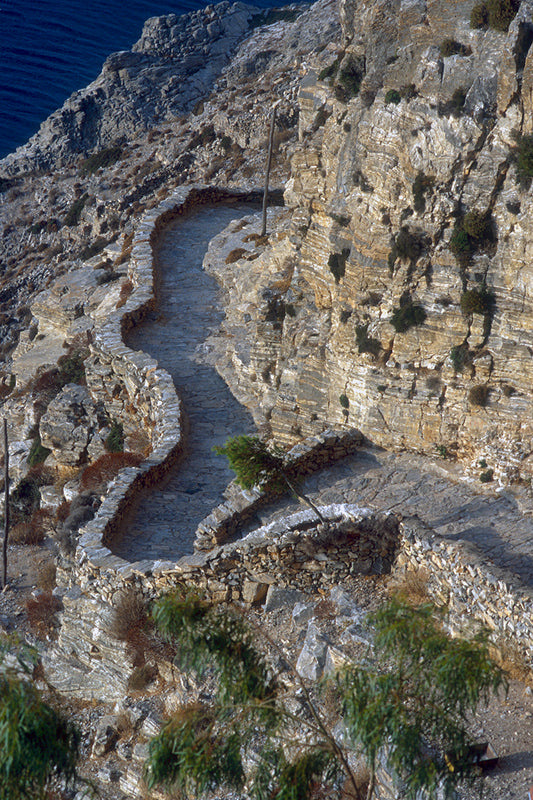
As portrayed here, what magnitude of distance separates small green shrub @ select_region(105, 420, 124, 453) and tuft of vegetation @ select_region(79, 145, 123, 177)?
3998 centimetres

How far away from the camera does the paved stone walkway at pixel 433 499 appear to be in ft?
49.4

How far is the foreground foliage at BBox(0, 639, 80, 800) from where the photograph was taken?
7.87m

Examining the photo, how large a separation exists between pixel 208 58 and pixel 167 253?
43.2 m

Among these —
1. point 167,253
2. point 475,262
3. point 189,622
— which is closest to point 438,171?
point 475,262

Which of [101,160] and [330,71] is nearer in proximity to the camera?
[330,71]

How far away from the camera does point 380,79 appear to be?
18062 mm

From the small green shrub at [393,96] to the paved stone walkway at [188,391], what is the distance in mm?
9415

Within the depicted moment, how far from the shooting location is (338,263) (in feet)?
64.0

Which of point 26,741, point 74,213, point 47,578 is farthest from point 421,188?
point 74,213

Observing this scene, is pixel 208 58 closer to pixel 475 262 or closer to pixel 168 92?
pixel 168 92

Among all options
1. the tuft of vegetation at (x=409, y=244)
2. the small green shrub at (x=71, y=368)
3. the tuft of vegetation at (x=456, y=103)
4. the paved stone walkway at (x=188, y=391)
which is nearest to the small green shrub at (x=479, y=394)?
the tuft of vegetation at (x=409, y=244)

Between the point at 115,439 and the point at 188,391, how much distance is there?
386 centimetres

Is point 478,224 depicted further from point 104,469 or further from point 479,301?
point 104,469

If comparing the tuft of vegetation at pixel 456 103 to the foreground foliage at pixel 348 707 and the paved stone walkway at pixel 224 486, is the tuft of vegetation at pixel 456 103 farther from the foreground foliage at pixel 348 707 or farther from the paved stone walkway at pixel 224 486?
the foreground foliage at pixel 348 707
